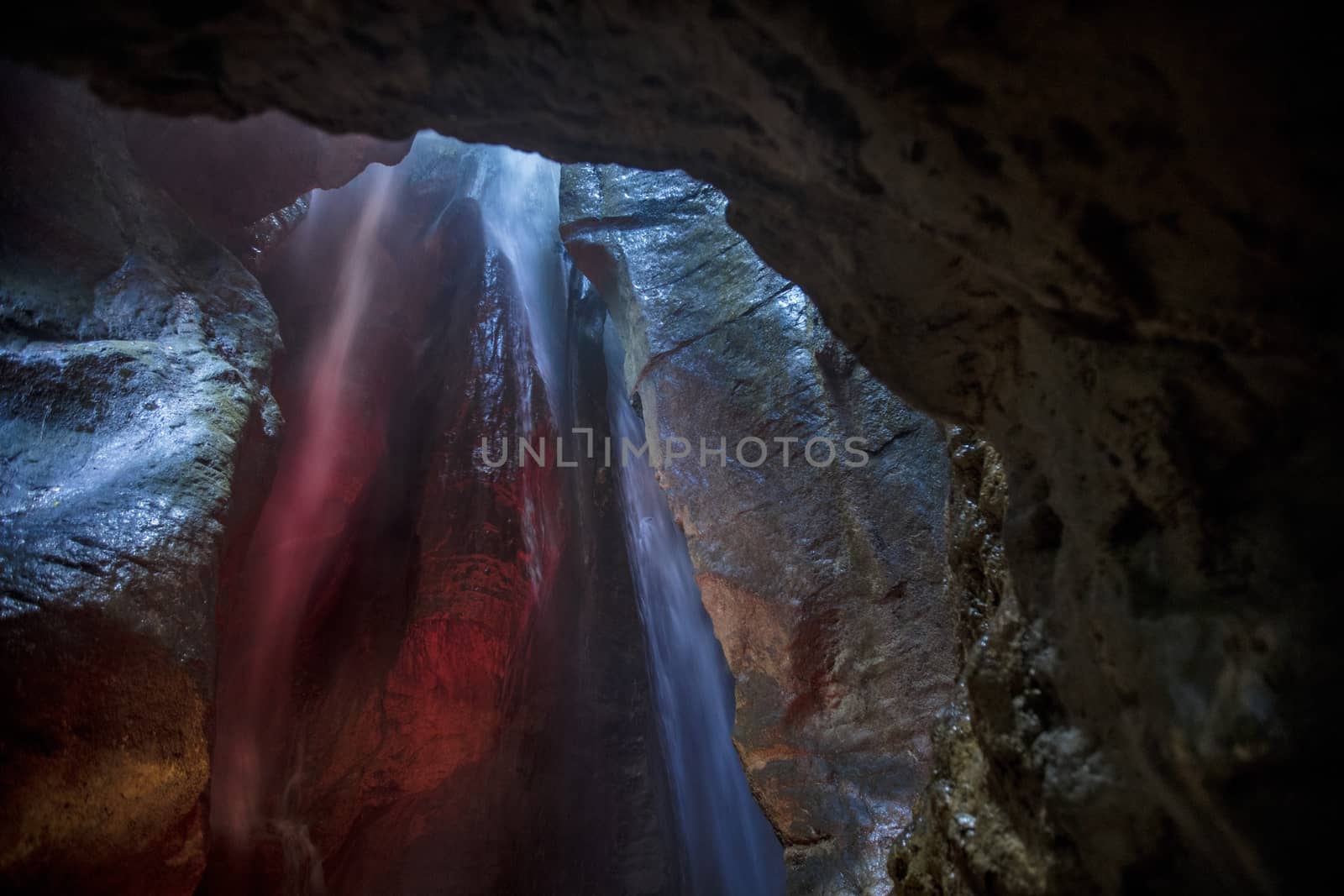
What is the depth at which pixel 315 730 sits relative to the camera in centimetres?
784

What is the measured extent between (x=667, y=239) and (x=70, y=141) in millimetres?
5777

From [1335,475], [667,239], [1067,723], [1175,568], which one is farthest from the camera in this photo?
[667,239]

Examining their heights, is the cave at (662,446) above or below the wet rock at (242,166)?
below

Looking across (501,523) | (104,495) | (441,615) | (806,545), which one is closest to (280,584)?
(441,615)

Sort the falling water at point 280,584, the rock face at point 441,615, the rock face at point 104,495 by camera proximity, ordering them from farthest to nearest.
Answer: the rock face at point 441,615 → the falling water at point 280,584 → the rock face at point 104,495

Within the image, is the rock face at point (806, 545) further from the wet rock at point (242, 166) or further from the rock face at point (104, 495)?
the rock face at point (104, 495)

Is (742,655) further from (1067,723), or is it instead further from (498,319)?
(498,319)

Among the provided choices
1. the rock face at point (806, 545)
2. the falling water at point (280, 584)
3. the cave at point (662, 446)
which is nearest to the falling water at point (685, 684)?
the cave at point (662, 446)

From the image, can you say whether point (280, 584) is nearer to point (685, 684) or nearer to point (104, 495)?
point (104, 495)

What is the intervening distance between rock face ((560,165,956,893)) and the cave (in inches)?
1.7

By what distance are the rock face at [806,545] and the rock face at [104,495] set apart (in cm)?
418

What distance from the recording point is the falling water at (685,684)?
42.5ft

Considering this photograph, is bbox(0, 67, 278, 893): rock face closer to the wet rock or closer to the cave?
the cave

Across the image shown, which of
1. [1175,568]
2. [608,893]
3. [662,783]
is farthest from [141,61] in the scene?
[662,783]
